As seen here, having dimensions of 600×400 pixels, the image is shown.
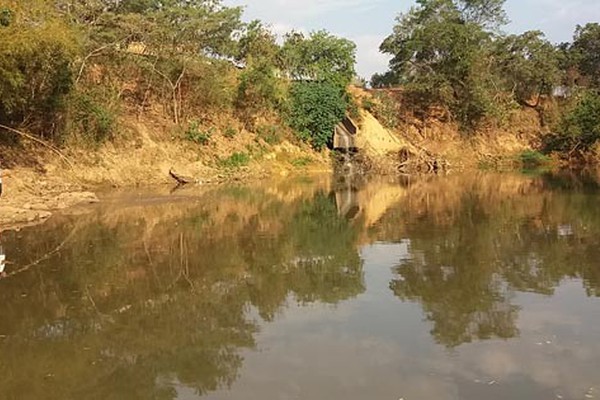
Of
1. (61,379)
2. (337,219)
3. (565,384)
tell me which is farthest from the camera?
(337,219)

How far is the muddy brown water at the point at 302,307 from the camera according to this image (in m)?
6.32

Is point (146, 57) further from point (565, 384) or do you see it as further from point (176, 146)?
point (565, 384)

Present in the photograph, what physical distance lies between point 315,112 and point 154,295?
92.7 feet

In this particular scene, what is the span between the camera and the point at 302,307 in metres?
9.02

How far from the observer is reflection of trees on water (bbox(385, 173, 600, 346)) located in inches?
334

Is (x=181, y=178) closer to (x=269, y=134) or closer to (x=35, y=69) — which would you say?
(x=35, y=69)

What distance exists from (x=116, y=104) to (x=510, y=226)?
18.9 metres

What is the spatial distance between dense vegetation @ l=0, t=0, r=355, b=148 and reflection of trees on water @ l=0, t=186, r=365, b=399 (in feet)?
23.1

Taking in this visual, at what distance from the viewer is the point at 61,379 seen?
21.2ft

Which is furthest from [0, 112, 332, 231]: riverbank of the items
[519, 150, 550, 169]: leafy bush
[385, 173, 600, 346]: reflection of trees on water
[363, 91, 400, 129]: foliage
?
[519, 150, 550, 169]: leafy bush

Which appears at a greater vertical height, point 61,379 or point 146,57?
point 146,57

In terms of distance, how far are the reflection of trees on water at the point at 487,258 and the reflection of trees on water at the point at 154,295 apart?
1.36m

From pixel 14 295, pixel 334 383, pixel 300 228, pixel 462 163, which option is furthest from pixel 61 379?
pixel 462 163

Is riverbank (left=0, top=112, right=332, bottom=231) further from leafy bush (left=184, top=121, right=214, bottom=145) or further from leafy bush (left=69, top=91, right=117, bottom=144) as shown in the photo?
leafy bush (left=69, top=91, right=117, bottom=144)
